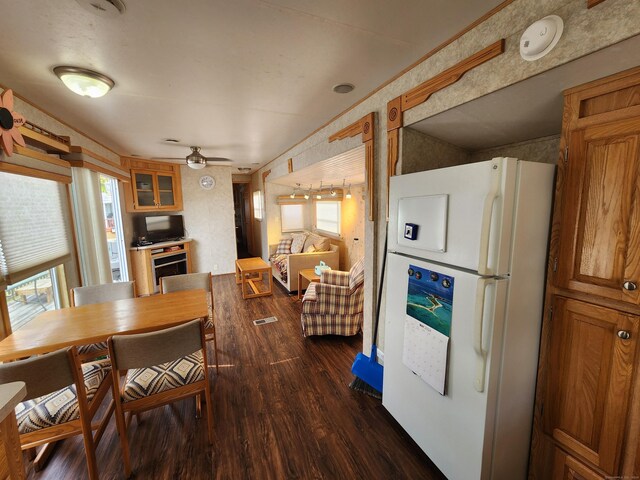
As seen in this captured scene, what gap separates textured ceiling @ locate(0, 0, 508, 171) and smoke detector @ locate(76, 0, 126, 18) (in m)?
0.03

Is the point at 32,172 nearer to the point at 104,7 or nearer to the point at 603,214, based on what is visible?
the point at 104,7

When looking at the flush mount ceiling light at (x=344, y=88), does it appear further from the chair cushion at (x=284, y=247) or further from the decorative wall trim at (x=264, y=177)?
the chair cushion at (x=284, y=247)

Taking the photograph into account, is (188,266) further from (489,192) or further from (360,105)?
(489,192)

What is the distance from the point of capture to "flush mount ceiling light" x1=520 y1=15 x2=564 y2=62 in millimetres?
996

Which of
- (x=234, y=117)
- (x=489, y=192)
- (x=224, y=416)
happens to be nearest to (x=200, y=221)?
(x=234, y=117)

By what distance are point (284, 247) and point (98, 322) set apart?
12.7ft

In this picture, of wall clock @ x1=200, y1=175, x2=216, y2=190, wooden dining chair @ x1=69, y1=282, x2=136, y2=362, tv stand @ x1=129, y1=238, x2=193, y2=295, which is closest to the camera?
wooden dining chair @ x1=69, y1=282, x2=136, y2=362

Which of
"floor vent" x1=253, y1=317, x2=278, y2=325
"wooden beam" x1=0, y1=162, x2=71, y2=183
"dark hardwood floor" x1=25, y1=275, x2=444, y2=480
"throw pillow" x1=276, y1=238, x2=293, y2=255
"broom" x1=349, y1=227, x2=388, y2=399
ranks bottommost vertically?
"dark hardwood floor" x1=25, y1=275, x2=444, y2=480

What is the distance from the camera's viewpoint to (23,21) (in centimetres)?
115

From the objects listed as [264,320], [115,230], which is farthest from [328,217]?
[115,230]

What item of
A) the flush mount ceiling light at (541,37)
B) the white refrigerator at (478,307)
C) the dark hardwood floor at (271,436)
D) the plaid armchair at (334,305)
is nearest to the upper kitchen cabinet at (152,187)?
the dark hardwood floor at (271,436)

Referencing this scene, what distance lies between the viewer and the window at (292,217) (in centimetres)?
581

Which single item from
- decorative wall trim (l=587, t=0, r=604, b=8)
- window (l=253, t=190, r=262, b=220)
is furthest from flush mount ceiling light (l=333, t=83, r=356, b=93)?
window (l=253, t=190, r=262, b=220)

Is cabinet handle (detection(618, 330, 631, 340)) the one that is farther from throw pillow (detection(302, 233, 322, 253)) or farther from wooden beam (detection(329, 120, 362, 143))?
throw pillow (detection(302, 233, 322, 253))
